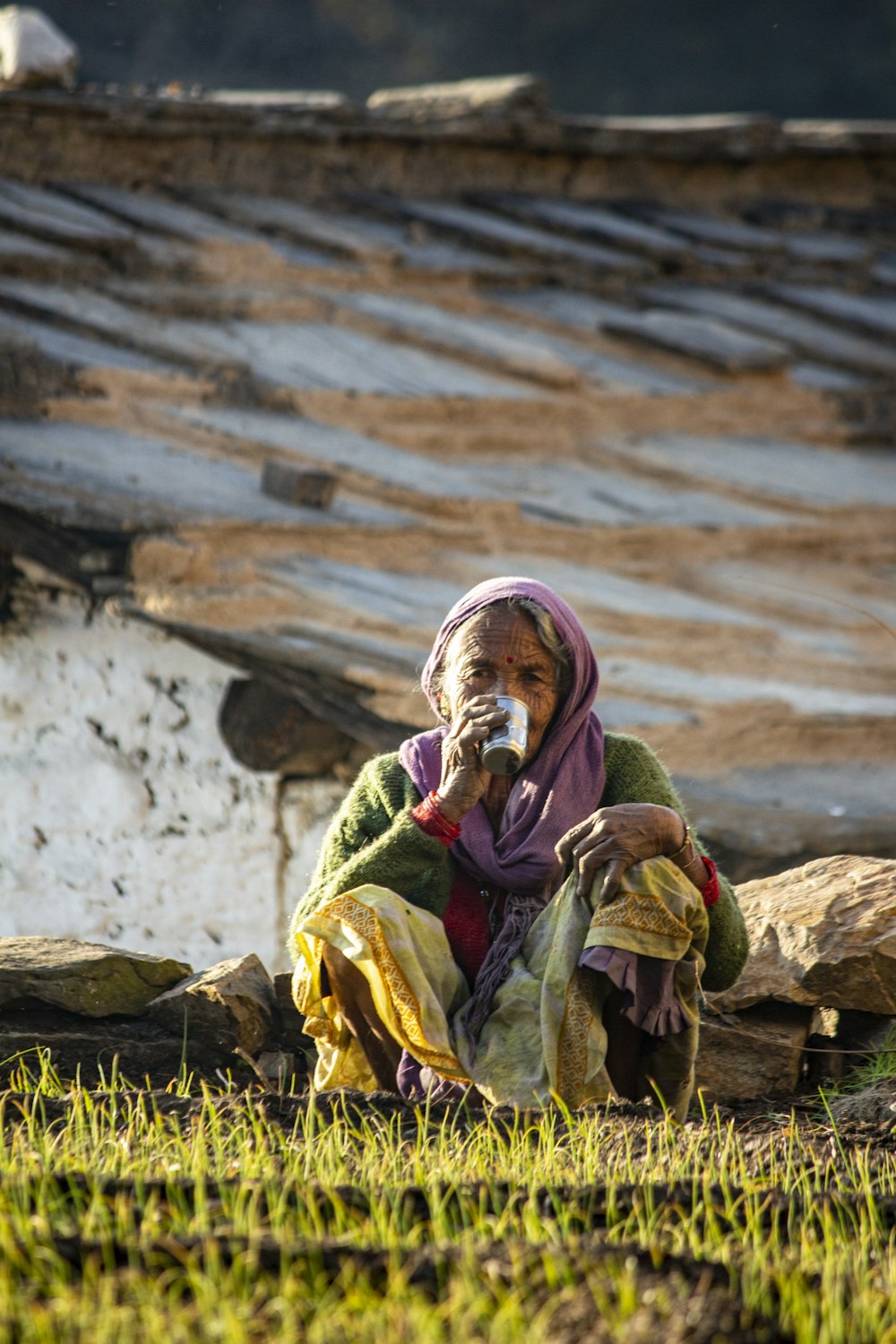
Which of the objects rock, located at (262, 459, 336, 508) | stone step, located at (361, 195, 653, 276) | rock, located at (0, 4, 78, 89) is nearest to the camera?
rock, located at (262, 459, 336, 508)

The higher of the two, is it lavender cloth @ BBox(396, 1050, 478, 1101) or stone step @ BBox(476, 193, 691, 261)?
stone step @ BBox(476, 193, 691, 261)

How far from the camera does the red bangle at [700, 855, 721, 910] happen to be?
116 inches

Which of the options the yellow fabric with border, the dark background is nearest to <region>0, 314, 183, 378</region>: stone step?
the yellow fabric with border

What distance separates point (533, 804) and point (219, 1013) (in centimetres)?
88

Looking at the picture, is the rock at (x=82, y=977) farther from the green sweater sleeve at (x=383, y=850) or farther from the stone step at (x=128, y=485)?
the stone step at (x=128, y=485)

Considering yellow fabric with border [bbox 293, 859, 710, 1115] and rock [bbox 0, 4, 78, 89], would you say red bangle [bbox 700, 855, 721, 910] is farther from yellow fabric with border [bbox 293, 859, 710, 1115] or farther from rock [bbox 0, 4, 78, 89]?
rock [bbox 0, 4, 78, 89]

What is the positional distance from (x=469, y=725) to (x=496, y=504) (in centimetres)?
382

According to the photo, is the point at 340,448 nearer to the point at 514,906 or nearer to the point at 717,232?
the point at 514,906

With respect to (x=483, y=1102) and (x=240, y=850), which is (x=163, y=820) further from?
(x=483, y=1102)

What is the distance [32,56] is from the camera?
8633 millimetres

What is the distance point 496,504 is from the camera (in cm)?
666

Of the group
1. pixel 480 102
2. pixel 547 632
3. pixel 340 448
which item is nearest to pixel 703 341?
pixel 480 102

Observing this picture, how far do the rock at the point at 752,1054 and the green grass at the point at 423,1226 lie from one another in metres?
0.56

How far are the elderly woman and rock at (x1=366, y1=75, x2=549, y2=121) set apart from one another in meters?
7.50
